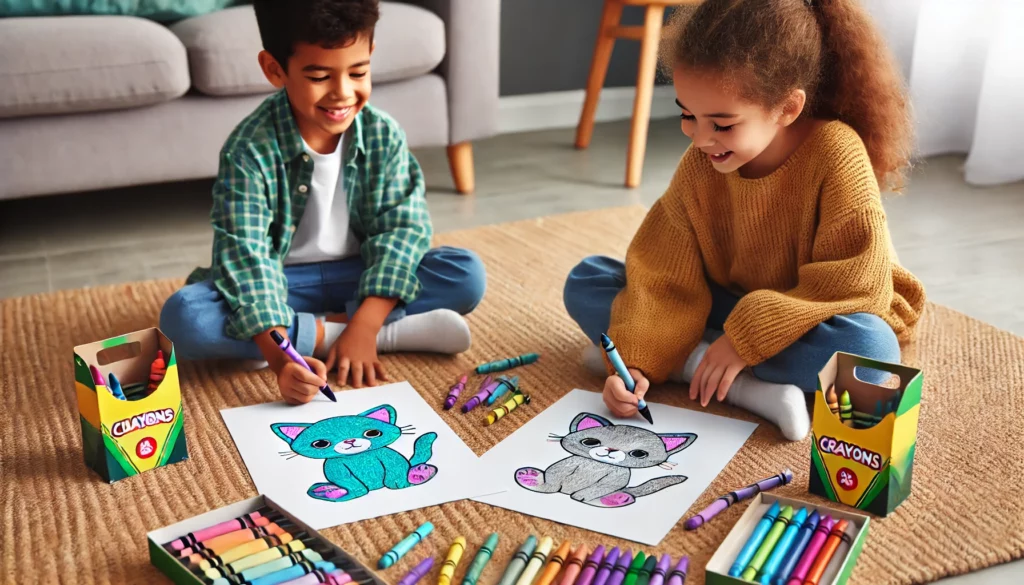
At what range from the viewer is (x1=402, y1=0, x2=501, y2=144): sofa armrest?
2.10 m

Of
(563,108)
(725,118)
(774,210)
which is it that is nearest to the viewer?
(725,118)

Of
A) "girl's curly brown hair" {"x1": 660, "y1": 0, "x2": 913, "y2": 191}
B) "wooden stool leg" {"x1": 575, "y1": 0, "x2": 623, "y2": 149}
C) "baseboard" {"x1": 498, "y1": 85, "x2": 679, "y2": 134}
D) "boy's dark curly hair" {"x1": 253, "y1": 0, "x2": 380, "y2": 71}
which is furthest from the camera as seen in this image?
"baseboard" {"x1": 498, "y1": 85, "x2": 679, "y2": 134}

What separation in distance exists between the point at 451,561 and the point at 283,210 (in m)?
0.63

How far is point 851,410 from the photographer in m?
1.03

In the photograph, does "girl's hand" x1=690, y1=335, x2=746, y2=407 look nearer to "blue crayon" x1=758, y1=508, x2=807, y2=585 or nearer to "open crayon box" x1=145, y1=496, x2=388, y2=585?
"blue crayon" x1=758, y1=508, x2=807, y2=585

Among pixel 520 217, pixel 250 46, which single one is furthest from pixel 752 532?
pixel 250 46

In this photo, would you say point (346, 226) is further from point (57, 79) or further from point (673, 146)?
point (673, 146)

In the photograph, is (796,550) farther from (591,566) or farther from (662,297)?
(662,297)

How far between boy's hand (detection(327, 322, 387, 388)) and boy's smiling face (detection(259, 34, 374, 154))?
26 centimetres

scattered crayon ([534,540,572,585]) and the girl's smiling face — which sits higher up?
the girl's smiling face

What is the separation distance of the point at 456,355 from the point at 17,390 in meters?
0.56

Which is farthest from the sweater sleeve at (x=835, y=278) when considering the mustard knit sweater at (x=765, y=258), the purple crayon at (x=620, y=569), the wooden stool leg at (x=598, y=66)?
the wooden stool leg at (x=598, y=66)

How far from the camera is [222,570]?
85 cm

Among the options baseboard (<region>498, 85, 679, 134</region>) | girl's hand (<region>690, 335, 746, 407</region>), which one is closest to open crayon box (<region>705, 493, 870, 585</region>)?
girl's hand (<region>690, 335, 746, 407</region>)
